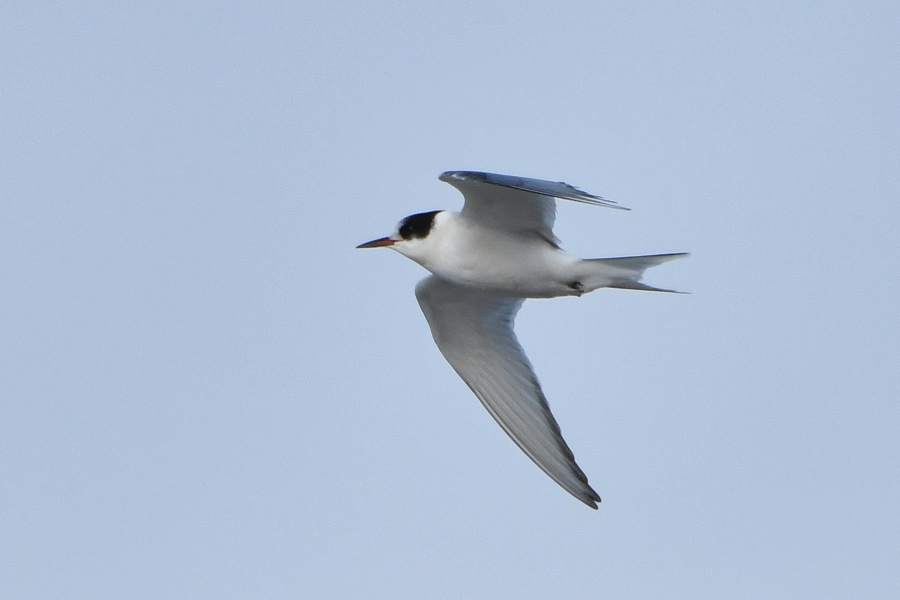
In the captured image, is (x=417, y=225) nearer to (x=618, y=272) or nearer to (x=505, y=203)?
(x=505, y=203)

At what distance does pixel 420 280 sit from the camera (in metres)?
10.7

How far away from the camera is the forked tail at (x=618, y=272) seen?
9273 mm

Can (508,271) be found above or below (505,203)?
below

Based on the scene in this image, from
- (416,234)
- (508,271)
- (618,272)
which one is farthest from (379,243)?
(618,272)

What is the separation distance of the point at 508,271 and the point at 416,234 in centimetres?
80

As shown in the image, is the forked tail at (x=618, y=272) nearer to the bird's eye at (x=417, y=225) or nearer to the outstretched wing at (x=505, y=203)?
the outstretched wing at (x=505, y=203)

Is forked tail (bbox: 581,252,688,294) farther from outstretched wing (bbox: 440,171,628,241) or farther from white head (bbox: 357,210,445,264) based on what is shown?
white head (bbox: 357,210,445,264)

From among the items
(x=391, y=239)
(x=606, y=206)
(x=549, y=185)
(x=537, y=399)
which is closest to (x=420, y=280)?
(x=391, y=239)

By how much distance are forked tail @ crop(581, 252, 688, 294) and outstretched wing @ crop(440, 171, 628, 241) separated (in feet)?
1.62

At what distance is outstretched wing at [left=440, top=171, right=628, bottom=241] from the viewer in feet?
28.4

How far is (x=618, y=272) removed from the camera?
9375mm

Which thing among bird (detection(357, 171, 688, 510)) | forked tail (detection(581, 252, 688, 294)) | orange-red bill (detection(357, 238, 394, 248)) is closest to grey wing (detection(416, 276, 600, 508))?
bird (detection(357, 171, 688, 510))

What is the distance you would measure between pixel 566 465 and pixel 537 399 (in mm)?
661

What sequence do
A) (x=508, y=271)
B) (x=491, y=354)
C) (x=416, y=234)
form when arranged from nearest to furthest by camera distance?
(x=508, y=271)
(x=416, y=234)
(x=491, y=354)
